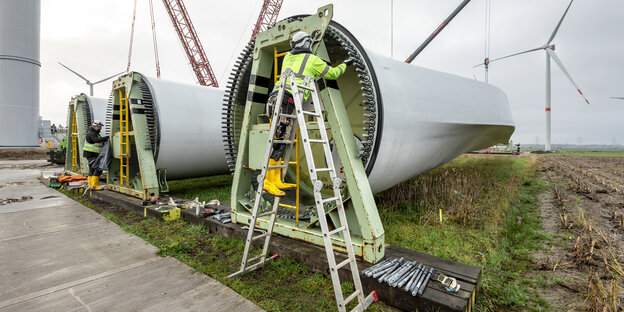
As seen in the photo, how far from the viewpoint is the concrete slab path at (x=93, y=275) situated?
8.29 feet

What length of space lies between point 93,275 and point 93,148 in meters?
5.05

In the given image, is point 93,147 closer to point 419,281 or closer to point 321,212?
point 321,212

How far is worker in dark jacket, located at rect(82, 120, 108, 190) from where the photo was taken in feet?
22.5

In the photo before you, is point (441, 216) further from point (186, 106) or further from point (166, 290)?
point (186, 106)

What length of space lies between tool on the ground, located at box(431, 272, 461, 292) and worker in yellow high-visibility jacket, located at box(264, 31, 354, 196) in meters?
1.54

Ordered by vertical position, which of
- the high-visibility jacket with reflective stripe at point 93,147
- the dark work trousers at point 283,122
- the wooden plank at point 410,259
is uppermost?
the dark work trousers at point 283,122

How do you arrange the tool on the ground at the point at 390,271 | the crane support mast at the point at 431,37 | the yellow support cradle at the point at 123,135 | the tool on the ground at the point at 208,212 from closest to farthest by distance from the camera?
the tool on the ground at the point at 390,271 → the tool on the ground at the point at 208,212 → the yellow support cradle at the point at 123,135 → the crane support mast at the point at 431,37

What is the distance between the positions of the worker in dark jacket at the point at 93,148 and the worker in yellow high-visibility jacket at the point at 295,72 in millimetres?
5691

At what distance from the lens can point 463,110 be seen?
17.3ft

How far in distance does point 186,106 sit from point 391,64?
473cm

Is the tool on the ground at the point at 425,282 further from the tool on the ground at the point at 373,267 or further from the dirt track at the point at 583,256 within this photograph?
the dirt track at the point at 583,256

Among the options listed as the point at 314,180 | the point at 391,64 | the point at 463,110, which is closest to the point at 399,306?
the point at 314,180

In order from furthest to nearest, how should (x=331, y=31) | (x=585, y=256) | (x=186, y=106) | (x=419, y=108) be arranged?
(x=186, y=106)
(x=419, y=108)
(x=331, y=31)
(x=585, y=256)

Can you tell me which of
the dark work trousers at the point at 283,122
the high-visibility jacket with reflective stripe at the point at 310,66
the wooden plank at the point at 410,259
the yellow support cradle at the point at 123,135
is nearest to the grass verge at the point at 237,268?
the wooden plank at the point at 410,259
